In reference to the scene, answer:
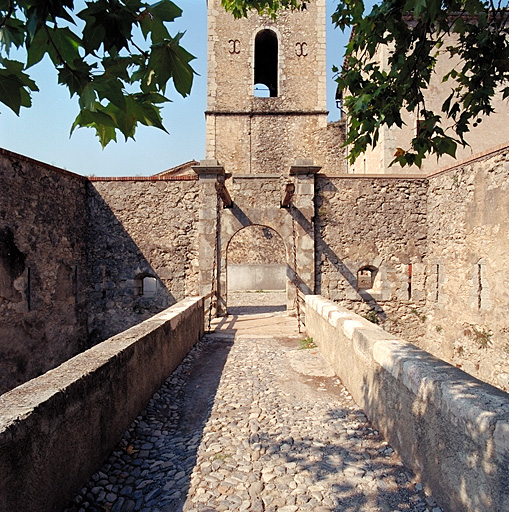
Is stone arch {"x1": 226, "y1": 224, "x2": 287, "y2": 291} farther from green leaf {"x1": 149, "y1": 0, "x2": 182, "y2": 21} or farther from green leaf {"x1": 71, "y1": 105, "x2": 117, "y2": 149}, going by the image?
green leaf {"x1": 149, "y1": 0, "x2": 182, "y2": 21}

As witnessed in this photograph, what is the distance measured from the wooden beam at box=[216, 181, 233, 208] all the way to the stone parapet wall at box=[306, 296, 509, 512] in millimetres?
5722

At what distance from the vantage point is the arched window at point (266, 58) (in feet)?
53.3

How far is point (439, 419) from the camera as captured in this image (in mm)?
2221

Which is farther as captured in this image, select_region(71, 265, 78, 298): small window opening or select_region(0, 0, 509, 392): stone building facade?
select_region(71, 265, 78, 298): small window opening

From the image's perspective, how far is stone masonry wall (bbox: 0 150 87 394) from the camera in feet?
24.0

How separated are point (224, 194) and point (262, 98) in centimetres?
824

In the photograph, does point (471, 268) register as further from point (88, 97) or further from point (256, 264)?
point (256, 264)

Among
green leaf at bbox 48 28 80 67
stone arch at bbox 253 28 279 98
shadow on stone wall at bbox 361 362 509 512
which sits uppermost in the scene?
Result: stone arch at bbox 253 28 279 98

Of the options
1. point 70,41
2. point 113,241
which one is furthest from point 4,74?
point 113,241

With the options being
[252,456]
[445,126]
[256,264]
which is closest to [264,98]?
[256,264]

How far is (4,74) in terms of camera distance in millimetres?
1356

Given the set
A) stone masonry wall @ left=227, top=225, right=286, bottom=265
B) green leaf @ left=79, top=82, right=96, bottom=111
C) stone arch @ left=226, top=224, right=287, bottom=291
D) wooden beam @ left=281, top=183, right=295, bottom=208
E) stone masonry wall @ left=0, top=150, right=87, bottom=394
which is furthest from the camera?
stone masonry wall @ left=227, top=225, right=286, bottom=265

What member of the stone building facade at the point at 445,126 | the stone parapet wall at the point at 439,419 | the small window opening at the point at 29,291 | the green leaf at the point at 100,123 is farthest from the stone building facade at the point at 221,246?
the green leaf at the point at 100,123

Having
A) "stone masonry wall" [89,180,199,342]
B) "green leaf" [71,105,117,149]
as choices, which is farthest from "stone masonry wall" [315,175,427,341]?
"green leaf" [71,105,117,149]
